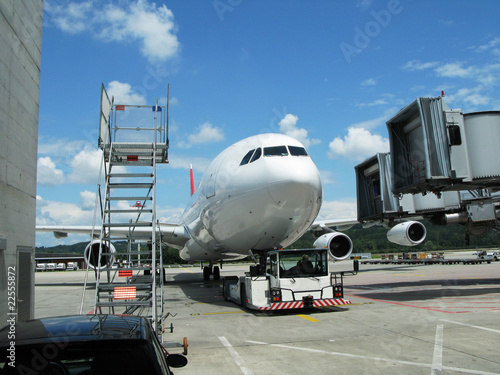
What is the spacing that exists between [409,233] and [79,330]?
18901mm

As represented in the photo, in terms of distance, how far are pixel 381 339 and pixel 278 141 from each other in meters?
5.84

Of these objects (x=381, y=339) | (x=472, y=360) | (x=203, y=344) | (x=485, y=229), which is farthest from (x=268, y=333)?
(x=485, y=229)

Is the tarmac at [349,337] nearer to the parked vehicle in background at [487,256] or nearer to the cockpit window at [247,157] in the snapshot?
the cockpit window at [247,157]

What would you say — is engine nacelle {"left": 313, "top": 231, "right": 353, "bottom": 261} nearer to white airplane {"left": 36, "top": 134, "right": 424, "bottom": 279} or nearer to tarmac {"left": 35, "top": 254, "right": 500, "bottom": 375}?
tarmac {"left": 35, "top": 254, "right": 500, "bottom": 375}

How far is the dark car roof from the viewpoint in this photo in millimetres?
2525

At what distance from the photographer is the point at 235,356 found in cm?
621

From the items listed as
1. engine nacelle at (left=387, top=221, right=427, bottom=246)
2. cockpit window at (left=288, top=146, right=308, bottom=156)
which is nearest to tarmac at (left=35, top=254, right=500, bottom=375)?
cockpit window at (left=288, top=146, right=308, bottom=156)

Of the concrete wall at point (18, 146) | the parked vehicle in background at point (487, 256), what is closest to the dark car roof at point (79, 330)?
the concrete wall at point (18, 146)

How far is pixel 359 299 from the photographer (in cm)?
1298

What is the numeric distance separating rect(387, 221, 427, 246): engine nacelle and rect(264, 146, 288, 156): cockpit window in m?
10.9

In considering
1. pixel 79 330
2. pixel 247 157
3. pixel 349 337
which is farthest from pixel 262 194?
pixel 79 330

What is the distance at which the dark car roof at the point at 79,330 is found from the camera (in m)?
2.53

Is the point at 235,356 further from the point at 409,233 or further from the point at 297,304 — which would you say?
the point at 409,233

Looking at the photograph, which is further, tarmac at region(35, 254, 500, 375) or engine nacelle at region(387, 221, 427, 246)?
engine nacelle at region(387, 221, 427, 246)
